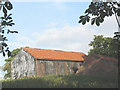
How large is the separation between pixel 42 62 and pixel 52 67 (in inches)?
62.8

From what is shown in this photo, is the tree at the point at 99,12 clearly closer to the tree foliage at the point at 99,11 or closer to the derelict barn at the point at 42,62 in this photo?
the tree foliage at the point at 99,11

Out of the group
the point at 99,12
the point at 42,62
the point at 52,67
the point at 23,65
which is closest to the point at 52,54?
the point at 52,67

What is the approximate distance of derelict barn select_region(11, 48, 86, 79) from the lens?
25.4m

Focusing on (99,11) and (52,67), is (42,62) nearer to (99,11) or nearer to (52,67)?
(52,67)

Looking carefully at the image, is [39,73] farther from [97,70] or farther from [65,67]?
[97,70]

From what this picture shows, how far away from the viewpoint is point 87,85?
6.00 meters

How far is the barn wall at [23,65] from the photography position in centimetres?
2588

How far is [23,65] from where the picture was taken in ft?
89.4

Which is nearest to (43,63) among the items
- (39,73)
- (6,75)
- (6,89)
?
(39,73)

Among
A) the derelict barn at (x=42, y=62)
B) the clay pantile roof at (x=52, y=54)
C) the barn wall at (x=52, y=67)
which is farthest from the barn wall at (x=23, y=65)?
the barn wall at (x=52, y=67)

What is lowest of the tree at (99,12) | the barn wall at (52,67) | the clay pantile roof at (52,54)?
the barn wall at (52,67)

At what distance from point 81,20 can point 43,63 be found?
20171 millimetres

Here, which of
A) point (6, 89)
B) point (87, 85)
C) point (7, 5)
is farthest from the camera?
point (6, 89)

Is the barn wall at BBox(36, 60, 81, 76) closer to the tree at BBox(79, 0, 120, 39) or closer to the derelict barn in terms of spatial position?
the derelict barn
